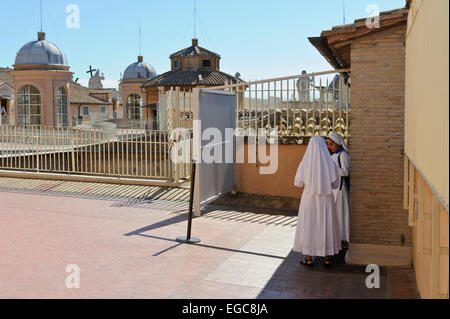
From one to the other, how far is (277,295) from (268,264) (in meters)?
1.27

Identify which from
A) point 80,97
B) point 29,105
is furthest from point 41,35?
point 80,97

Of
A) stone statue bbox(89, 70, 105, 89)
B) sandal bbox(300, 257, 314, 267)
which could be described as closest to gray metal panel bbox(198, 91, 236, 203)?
sandal bbox(300, 257, 314, 267)

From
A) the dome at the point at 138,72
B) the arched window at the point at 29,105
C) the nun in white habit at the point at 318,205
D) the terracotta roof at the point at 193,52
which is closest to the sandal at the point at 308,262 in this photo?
the nun in white habit at the point at 318,205

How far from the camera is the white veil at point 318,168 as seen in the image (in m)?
6.95

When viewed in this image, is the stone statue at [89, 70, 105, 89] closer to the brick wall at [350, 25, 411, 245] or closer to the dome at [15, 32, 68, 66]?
the dome at [15, 32, 68, 66]

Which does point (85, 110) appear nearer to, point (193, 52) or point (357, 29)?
point (193, 52)

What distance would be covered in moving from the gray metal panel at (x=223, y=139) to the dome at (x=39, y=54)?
21948 millimetres

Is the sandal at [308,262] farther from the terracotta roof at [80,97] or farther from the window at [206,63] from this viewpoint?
the terracotta roof at [80,97]

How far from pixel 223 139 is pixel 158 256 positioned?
443 cm

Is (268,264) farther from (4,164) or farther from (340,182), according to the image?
(4,164)

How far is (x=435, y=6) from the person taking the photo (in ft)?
10.9

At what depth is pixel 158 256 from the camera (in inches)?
298

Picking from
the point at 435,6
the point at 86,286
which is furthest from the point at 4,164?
the point at 435,6

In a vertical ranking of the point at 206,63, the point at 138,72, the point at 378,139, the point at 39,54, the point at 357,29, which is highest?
the point at 138,72
